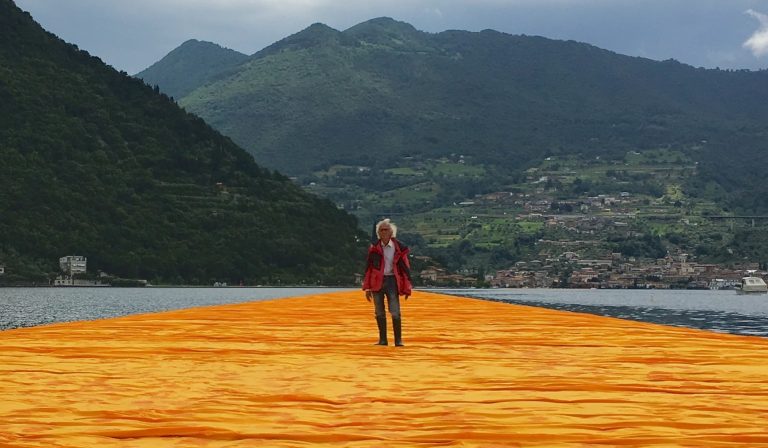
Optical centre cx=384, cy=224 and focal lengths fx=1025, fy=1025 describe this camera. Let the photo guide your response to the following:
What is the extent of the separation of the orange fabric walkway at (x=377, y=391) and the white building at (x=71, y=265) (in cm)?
9426

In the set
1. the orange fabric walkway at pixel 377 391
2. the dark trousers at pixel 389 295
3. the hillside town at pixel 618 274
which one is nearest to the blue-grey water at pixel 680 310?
the dark trousers at pixel 389 295

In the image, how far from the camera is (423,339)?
12.8 metres

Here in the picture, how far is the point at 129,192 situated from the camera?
112625 mm

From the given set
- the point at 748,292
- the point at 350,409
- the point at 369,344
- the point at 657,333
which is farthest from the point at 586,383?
the point at 748,292

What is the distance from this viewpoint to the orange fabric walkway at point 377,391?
200 inches

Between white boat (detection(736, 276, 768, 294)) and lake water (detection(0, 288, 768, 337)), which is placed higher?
white boat (detection(736, 276, 768, 294))

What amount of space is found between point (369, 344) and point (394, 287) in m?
0.93

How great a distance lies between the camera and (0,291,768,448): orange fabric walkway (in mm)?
5078

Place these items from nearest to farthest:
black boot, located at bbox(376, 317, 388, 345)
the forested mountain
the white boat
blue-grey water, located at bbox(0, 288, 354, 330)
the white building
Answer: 1. black boot, located at bbox(376, 317, 388, 345)
2. blue-grey water, located at bbox(0, 288, 354, 330)
3. the white building
4. the forested mountain
5. the white boat

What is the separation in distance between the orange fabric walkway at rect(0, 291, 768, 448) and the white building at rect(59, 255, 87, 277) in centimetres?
9426

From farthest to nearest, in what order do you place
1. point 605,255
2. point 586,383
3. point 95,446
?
point 605,255 → point 586,383 → point 95,446

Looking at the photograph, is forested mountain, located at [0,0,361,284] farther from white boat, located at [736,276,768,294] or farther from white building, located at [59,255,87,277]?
white boat, located at [736,276,768,294]

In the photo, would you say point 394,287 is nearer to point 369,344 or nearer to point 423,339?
point 369,344

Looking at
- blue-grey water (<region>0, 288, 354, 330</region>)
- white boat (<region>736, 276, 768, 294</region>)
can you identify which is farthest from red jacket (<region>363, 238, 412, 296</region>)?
white boat (<region>736, 276, 768, 294</region>)
